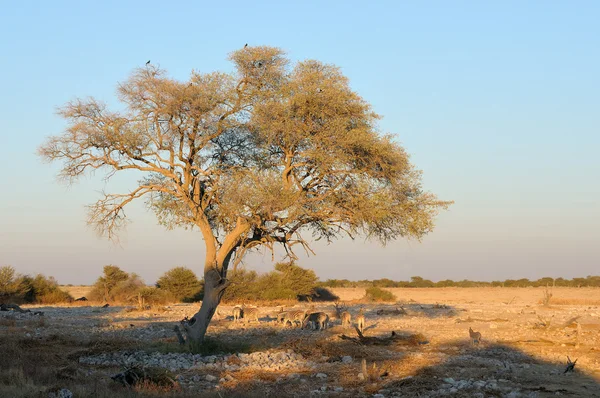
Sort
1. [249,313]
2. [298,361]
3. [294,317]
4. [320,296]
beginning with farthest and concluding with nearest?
[320,296] → [249,313] → [294,317] → [298,361]

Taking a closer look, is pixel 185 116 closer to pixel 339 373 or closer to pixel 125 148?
pixel 125 148

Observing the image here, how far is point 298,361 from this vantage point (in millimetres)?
17344

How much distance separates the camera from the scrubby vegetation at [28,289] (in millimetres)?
44531

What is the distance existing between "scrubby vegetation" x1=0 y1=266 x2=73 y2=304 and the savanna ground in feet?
59.7

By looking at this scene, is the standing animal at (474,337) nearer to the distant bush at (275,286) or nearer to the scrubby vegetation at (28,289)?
the distant bush at (275,286)

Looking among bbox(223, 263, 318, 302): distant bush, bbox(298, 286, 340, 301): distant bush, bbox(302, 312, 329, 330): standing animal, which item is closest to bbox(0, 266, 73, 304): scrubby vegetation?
bbox(223, 263, 318, 302): distant bush

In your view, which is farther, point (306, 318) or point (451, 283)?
point (451, 283)

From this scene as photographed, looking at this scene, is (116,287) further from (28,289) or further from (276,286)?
(276,286)

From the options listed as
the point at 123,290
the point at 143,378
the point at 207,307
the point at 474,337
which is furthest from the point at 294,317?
the point at 123,290

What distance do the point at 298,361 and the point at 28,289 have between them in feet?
113

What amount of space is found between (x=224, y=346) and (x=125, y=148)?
21.4 ft

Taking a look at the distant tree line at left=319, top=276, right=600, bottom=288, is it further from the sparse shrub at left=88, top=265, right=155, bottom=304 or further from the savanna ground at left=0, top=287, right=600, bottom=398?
the savanna ground at left=0, top=287, right=600, bottom=398

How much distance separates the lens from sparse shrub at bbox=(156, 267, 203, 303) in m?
49.1

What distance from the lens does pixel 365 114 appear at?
2133cm
